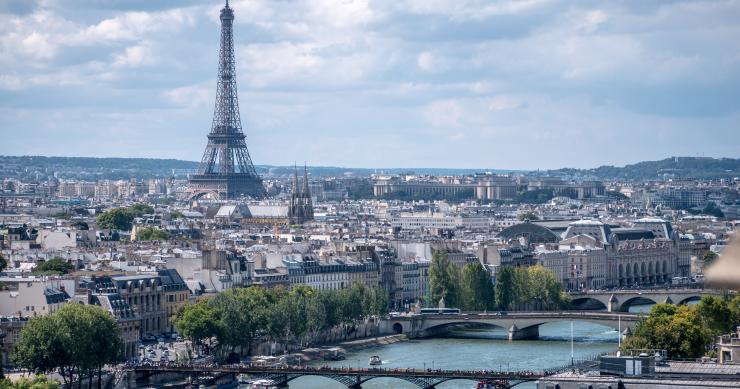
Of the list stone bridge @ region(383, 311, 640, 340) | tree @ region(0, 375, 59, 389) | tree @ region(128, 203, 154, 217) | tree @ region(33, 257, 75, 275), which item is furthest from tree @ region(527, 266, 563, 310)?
tree @ region(128, 203, 154, 217)

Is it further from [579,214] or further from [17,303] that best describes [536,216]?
[17,303]

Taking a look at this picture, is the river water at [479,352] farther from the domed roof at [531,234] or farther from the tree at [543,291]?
the domed roof at [531,234]

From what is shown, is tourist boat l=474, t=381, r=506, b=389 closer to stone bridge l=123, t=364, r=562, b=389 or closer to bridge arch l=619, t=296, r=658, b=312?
stone bridge l=123, t=364, r=562, b=389

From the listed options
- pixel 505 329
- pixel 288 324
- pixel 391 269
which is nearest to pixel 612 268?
pixel 391 269

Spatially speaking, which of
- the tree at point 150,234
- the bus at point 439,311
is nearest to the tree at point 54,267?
the bus at point 439,311

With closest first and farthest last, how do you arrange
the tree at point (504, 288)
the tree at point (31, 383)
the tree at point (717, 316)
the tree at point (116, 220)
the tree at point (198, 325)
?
the tree at point (31, 383) → the tree at point (717, 316) → the tree at point (198, 325) → the tree at point (504, 288) → the tree at point (116, 220)

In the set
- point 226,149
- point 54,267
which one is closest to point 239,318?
point 54,267
